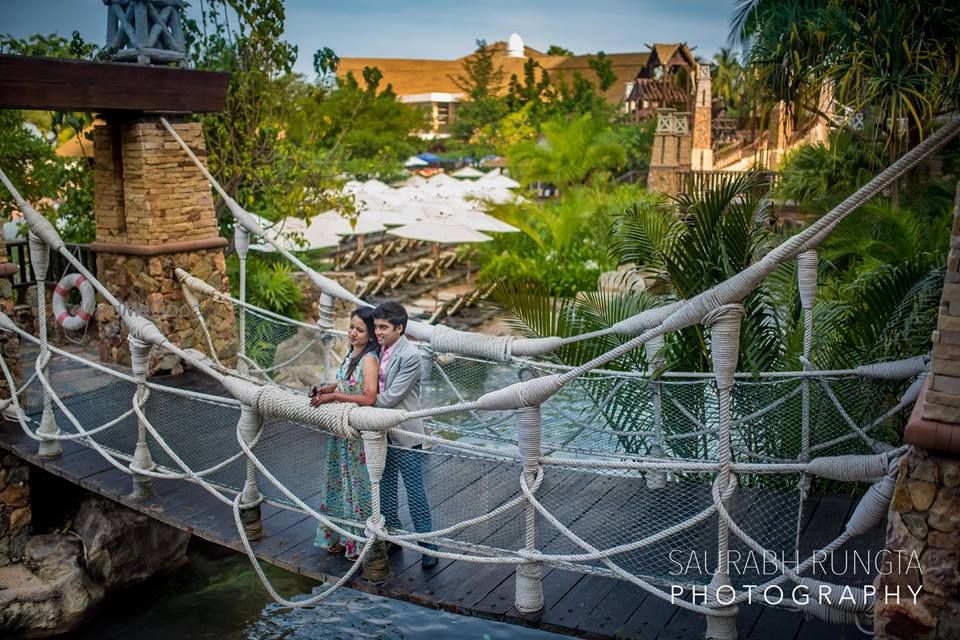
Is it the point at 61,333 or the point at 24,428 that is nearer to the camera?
the point at 24,428

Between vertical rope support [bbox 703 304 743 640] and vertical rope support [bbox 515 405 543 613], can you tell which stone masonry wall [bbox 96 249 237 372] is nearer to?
vertical rope support [bbox 515 405 543 613]

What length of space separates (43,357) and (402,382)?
2.93m

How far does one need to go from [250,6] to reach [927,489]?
9.59 meters

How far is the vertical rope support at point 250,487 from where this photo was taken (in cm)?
466

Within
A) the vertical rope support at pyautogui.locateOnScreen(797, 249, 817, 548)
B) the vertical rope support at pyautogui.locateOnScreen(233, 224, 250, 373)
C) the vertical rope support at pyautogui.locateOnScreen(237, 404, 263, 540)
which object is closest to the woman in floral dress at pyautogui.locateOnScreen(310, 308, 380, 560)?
the vertical rope support at pyautogui.locateOnScreen(237, 404, 263, 540)

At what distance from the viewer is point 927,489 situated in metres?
3.05

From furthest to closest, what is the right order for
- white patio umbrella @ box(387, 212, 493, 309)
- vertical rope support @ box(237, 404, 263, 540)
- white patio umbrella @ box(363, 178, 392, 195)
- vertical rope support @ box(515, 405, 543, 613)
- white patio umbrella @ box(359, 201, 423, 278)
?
white patio umbrella @ box(363, 178, 392, 195) < white patio umbrella @ box(359, 201, 423, 278) < white patio umbrella @ box(387, 212, 493, 309) < vertical rope support @ box(237, 404, 263, 540) < vertical rope support @ box(515, 405, 543, 613)

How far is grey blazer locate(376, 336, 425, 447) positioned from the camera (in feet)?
14.8

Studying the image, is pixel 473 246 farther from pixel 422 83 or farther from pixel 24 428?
pixel 422 83

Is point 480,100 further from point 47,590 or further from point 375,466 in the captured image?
point 375,466

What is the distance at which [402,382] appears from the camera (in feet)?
14.8

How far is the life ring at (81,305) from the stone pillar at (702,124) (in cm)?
1975

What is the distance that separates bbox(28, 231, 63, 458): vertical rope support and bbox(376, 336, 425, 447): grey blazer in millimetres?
2640

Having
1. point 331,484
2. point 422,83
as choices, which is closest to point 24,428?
point 331,484
